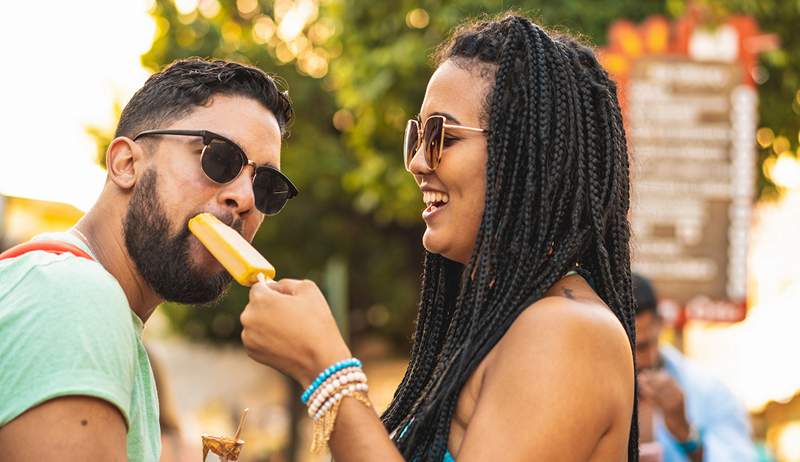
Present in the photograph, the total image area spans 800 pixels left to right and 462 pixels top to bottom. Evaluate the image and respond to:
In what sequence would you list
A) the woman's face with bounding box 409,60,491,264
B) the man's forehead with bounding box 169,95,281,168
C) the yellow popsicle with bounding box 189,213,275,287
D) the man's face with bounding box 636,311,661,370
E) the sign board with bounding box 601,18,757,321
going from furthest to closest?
the sign board with bounding box 601,18,757,321, the man's face with bounding box 636,311,661,370, the man's forehead with bounding box 169,95,281,168, the woman's face with bounding box 409,60,491,264, the yellow popsicle with bounding box 189,213,275,287

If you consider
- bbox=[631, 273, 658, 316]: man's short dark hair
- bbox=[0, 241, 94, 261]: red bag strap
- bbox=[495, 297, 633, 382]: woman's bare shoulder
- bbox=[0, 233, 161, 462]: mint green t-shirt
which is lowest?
bbox=[631, 273, 658, 316]: man's short dark hair

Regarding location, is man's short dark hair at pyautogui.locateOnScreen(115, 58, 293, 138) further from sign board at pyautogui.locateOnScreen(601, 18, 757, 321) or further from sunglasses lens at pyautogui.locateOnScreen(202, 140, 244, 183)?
sign board at pyautogui.locateOnScreen(601, 18, 757, 321)

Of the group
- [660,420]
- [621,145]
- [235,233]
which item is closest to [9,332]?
[235,233]

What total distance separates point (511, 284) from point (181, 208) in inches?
36.9

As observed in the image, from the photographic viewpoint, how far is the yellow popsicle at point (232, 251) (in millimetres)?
2664

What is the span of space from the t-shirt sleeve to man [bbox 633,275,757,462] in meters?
3.27

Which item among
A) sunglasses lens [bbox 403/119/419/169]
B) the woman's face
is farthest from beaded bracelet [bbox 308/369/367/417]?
sunglasses lens [bbox 403/119/419/169]

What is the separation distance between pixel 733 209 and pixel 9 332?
7.11 m

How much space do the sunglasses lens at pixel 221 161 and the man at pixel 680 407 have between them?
2.74 m

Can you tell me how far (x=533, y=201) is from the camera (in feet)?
8.96

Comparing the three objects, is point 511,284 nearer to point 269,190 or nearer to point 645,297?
point 269,190

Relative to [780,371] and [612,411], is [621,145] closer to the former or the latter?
[612,411]

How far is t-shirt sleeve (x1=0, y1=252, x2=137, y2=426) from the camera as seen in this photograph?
216cm

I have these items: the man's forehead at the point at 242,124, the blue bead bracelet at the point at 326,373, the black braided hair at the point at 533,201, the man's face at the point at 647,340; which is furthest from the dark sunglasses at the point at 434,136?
the man's face at the point at 647,340
